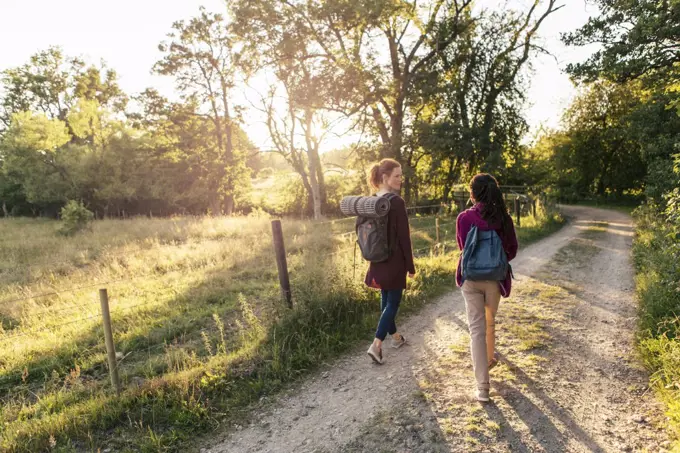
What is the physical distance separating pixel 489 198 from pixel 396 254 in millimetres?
1180

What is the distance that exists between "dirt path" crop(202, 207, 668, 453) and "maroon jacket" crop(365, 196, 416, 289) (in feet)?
3.45

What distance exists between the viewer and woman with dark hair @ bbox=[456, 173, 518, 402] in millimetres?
3473

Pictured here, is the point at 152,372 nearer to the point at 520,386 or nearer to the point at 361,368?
the point at 361,368

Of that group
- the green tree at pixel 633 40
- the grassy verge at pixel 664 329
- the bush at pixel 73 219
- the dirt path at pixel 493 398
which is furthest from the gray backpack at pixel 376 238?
the bush at pixel 73 219

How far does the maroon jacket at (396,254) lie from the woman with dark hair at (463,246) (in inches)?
26.5

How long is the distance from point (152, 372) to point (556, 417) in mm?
4381

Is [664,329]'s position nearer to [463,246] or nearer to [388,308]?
[463,246]

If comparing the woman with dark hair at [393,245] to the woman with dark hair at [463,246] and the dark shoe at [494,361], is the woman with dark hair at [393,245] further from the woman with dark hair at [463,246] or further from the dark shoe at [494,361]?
the dark shoe at [494,361]

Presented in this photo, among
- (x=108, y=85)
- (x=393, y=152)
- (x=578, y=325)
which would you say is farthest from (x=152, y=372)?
(x=108, y=85)

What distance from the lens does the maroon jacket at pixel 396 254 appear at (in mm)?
4105

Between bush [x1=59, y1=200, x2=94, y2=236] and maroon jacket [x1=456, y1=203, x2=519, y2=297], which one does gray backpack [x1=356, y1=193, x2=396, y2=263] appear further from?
bush [x1=59, y1=200, x2=94, y2=236]

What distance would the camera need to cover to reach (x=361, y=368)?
4.50 meters

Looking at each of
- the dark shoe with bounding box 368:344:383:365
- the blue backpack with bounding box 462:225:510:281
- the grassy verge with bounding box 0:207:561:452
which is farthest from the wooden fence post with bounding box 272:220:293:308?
the blue backpack with bounding box 462:225:510:281

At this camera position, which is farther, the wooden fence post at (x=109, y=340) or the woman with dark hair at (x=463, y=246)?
the wooden fence post at (x=109, y=340)
